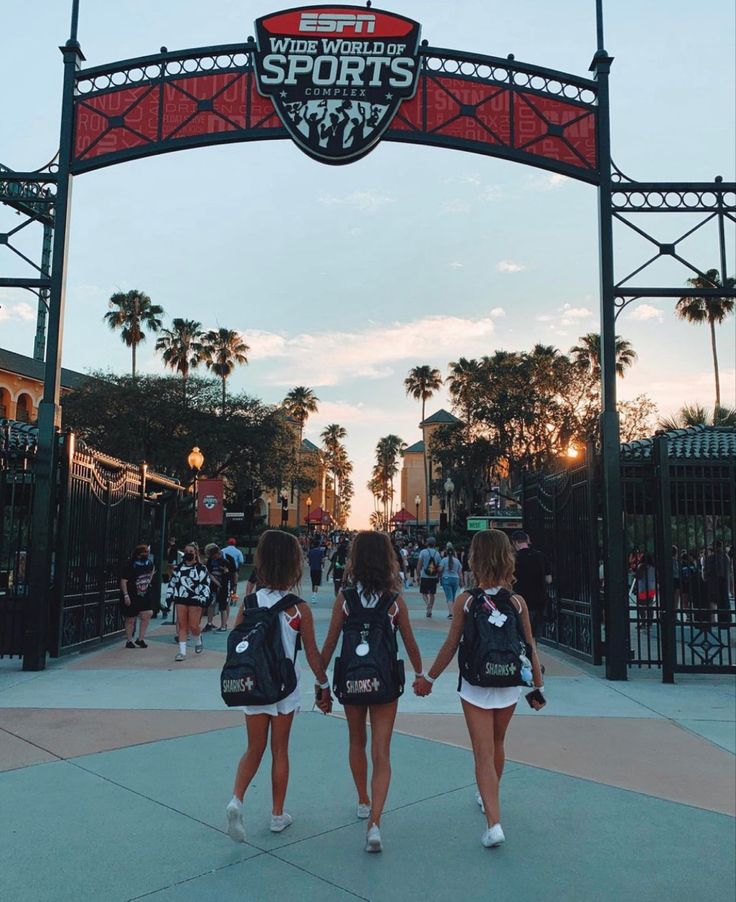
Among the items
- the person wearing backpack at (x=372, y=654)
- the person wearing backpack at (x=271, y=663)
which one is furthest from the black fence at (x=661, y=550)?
the person wearing backpack at (x=271, y=663)

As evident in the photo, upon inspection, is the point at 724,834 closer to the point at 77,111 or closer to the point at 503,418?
the point at 77,111

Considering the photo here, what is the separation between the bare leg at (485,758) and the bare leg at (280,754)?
101 cm

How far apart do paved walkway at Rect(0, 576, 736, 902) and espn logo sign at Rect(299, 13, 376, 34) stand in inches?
346

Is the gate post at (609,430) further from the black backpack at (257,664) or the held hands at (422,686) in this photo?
the black backpack at (257,664)

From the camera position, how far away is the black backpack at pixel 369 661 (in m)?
3.98

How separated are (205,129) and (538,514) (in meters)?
8.37

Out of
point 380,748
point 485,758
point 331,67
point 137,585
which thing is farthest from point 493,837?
point 331,67

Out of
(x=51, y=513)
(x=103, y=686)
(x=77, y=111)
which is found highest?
(x=77, y=111)

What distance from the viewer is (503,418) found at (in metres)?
40.9

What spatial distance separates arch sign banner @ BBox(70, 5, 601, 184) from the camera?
33.9 feet

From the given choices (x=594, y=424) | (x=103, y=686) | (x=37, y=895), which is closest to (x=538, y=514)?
(x=103, y=686)

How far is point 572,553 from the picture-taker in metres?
11.3

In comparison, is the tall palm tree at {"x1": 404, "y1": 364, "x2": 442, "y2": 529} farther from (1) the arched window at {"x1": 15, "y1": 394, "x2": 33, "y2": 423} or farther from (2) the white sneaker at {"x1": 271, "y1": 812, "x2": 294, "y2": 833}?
(2) the white sneaker at {"x1": 271, "y1": 812, "x2": 294, "y2": 833}

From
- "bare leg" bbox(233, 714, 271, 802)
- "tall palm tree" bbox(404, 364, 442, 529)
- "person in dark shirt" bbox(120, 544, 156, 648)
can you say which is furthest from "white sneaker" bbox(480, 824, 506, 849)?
"tall palm tree" bbox(404, 364, 442, 529)
